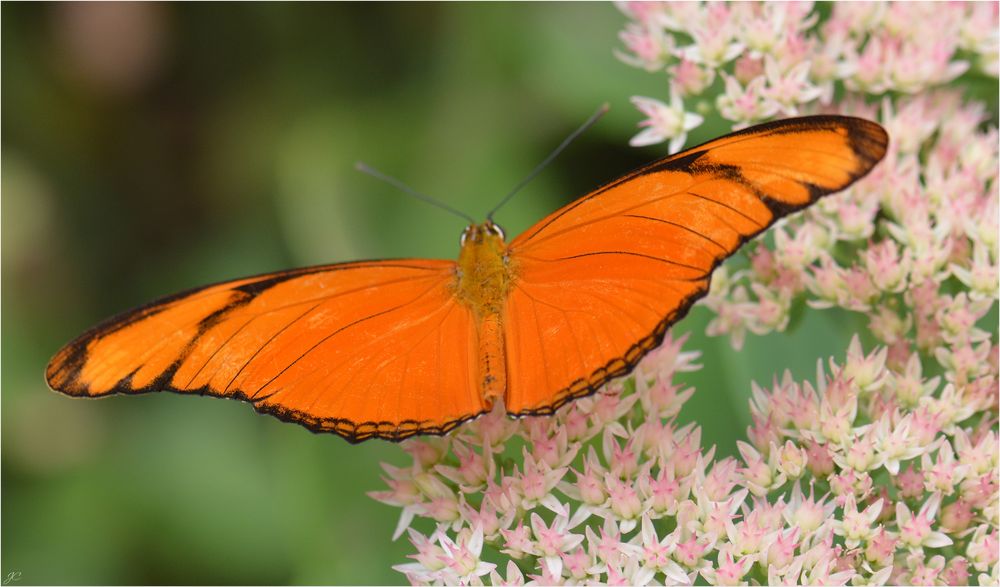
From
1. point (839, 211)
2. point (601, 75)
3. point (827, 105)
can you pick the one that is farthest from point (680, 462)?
point (601, 75)

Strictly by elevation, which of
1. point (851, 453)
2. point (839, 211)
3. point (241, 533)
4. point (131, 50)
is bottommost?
point (241, 533)

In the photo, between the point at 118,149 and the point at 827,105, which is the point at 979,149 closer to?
the point at 827,105

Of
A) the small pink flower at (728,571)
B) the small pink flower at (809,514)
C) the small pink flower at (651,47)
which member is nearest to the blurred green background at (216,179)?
the small pink flower at (651,47)

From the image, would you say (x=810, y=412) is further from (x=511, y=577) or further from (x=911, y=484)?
(x=511, y=577)

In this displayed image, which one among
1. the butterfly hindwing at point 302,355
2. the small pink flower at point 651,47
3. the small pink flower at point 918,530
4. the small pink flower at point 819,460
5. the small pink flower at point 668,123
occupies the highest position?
the small pink flower at point 651,47

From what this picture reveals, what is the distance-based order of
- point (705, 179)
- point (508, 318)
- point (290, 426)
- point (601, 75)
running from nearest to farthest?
point (705, 179) < point (508, 318) < point (290, 426) < point (601, 75)

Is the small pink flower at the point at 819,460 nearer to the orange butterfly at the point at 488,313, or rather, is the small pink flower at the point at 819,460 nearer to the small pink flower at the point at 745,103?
the orange butterfly at the point at 488,313

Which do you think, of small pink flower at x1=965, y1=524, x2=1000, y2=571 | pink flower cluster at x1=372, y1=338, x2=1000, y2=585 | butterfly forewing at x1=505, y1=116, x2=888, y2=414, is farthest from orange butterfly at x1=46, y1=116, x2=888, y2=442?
small pink flower at x1=965, y1=524, x2=1000, y2=571

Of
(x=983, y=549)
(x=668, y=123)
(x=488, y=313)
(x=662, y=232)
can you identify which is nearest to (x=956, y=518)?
(x=983, y=549)
